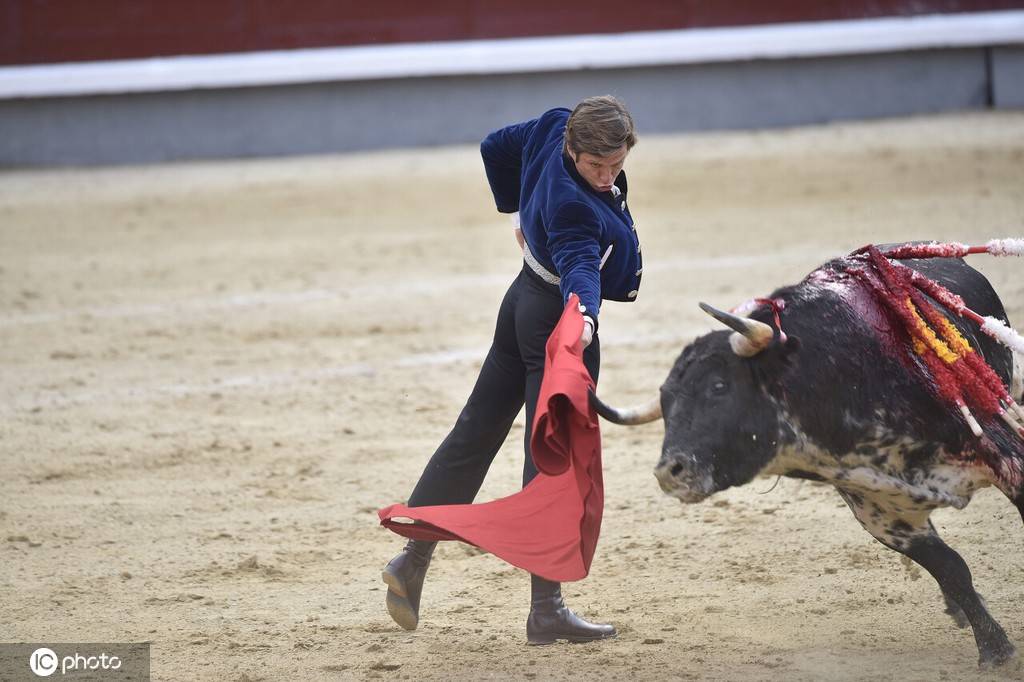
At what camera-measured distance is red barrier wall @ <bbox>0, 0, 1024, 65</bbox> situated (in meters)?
9.84

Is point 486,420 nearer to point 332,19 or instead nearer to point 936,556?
point 936,556

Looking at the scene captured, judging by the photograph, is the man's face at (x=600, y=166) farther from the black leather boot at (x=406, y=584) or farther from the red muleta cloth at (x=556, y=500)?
the black leather boot at (x=406, y=584)

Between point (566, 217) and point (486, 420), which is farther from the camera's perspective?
point (486, 420)

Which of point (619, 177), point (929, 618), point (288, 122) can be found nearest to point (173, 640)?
point (619, 177)

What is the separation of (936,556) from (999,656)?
8.7 inches

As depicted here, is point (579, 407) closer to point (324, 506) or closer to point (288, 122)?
point (324, 506)

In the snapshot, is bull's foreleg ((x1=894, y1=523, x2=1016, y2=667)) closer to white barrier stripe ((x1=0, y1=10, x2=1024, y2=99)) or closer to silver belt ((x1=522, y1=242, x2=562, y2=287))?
silver belt ((x1=522, y1=242, x2=562, y2=287))

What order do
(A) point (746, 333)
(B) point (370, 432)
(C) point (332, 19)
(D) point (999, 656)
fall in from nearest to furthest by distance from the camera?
(A) point (746, 333), (D) point (999, 656), (B) point (370, 432), (C) point (332, 19)

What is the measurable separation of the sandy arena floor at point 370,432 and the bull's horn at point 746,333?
663 millimetres

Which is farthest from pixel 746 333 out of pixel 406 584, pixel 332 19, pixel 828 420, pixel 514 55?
pixel 332 19

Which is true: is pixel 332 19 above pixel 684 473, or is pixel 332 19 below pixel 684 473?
above

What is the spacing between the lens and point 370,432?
4477 mm

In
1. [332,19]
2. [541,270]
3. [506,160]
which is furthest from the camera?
[332,19]

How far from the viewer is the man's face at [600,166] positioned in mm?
2600
